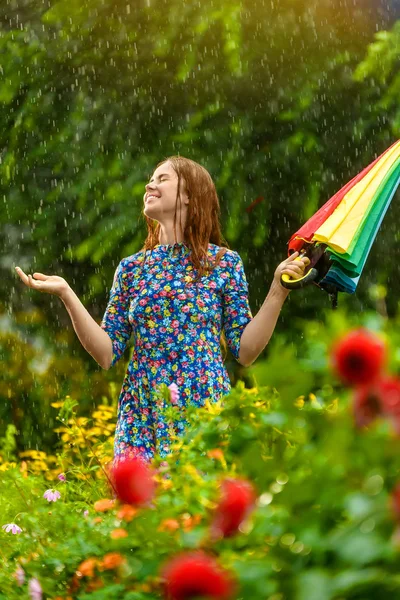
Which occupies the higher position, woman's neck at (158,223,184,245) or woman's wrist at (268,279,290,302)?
woman's neck at (158,223,184,245)

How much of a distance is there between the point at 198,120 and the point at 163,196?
5.43ft

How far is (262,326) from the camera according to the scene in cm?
267

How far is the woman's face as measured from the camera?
290 centimetres

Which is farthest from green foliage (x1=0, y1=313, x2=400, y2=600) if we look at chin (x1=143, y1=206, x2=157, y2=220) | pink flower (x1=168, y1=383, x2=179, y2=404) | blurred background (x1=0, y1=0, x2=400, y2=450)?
blurred background (x1=0, y1=0, x2=400, y2=450)

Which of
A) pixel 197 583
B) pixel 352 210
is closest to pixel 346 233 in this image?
pixel 352 210

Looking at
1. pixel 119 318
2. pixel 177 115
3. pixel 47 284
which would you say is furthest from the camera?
pixel 177 115

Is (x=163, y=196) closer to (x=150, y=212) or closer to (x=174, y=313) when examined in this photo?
(x=150, y=212)

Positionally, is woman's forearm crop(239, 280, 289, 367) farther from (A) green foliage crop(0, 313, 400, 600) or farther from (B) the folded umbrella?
(A) green foliage crop(0, 313, 400, 600)

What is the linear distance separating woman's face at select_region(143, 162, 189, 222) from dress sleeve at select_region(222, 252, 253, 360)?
27 centimetres

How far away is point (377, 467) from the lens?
85 centimetres

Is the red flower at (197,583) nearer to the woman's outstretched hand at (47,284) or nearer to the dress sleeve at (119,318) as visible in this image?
the woman's outstretched hand at (47,284)

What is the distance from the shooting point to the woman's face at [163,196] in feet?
9.52

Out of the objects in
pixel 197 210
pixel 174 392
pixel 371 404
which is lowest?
pixel 174 392

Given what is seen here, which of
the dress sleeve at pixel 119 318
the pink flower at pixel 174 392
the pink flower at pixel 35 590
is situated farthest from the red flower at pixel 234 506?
the dress sleeve at pixel 119 318
